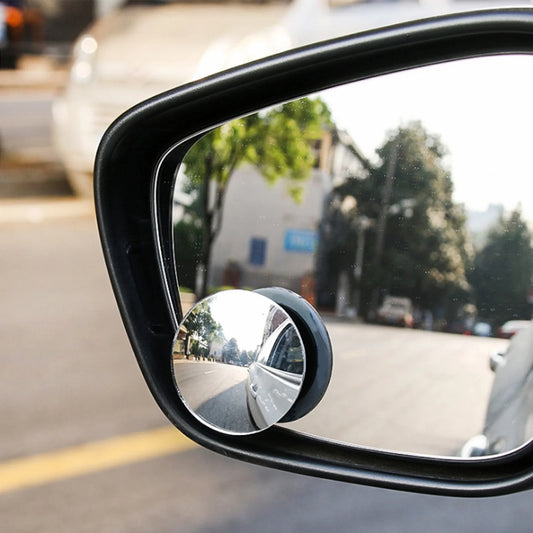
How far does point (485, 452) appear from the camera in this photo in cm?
107

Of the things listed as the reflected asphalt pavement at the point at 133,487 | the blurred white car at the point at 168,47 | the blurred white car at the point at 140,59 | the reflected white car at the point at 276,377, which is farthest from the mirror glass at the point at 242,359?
the blurred white car at the point at 140,59

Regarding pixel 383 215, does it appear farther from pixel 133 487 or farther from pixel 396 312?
pixel 133 487

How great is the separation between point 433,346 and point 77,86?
25.7 ft

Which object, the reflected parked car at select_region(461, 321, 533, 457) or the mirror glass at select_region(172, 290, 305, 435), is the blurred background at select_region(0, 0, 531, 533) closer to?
the reflected parked car at select_region(461, 321, 533, 457)

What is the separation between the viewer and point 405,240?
104cm

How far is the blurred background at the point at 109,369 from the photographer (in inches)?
119

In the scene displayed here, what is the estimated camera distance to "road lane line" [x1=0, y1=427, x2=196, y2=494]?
327cm

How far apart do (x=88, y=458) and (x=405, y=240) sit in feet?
8.68

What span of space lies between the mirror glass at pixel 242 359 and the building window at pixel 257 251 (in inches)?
4.8

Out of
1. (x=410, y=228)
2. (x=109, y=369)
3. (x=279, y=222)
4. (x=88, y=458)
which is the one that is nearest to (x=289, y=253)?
(x=279, y=222)

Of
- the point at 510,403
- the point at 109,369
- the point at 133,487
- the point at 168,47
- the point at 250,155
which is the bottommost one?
the point at 133,487

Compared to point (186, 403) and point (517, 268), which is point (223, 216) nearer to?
point (186, 403)

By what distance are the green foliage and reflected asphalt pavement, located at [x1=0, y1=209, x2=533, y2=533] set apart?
206 cm

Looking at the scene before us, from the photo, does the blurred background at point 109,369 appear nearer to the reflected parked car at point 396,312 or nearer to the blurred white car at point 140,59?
the blurred white car at point 140,59
